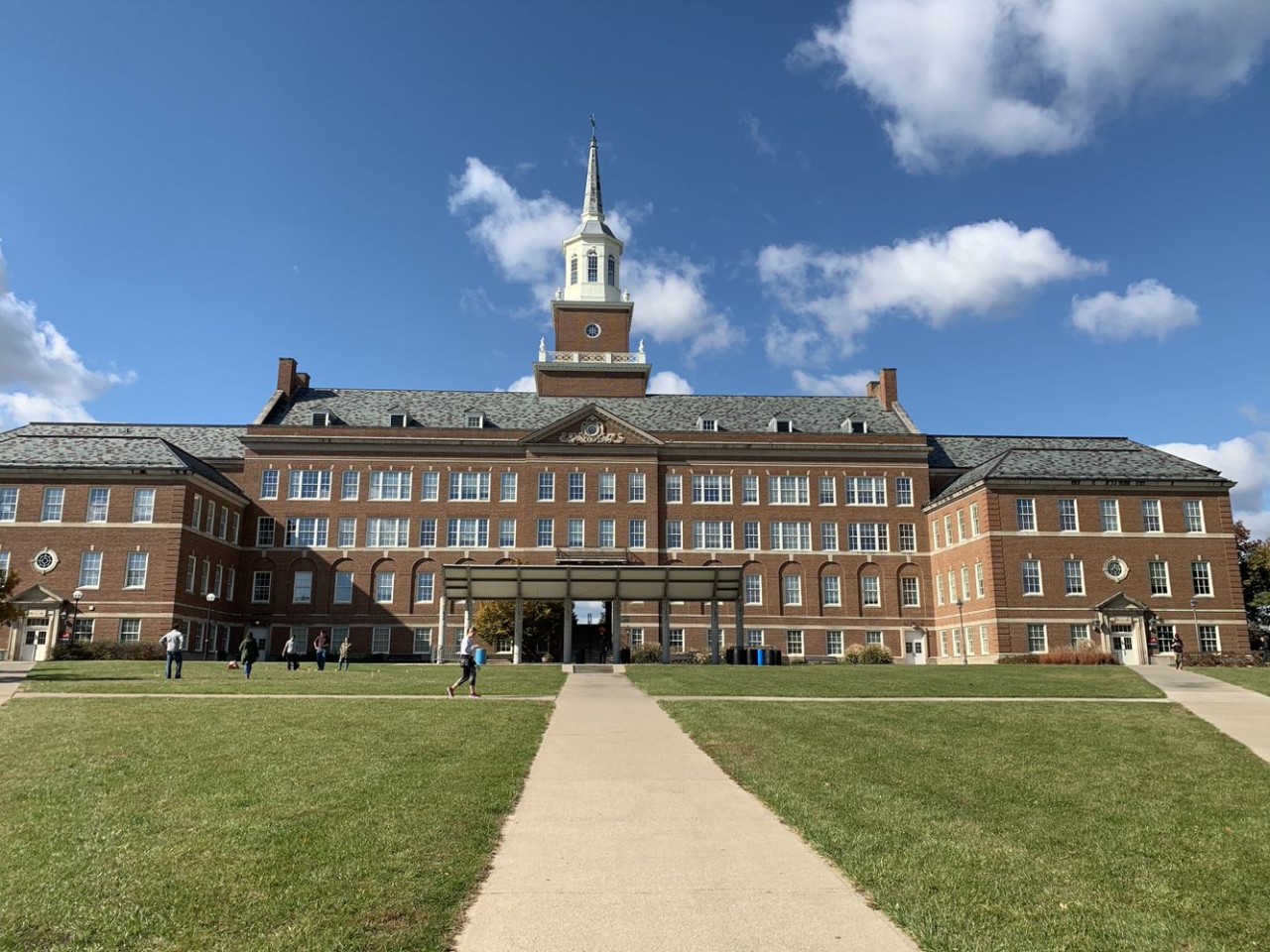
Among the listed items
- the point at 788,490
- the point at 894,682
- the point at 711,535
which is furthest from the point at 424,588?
the point at 894,682

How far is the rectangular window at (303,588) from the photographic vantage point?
59281mm

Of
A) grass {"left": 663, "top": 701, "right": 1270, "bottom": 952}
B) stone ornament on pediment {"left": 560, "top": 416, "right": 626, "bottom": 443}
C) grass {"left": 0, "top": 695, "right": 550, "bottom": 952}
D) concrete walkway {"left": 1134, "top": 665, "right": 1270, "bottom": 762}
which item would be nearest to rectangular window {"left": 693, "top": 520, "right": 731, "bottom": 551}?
stone ornament on pediment {"left": 560, "top": 416, "right": 626, "bottom": 443}

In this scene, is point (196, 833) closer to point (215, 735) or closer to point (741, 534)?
point (215, 735)

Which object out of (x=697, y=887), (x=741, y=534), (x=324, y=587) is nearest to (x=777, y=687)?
(x=697, y=887)

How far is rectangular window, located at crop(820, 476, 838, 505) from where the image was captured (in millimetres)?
62344

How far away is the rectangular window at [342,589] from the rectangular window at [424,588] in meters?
3.91

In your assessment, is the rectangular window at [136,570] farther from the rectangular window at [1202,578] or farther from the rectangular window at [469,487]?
the rectangular window at [1202,578]

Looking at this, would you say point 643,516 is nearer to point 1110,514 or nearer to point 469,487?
point 469,487

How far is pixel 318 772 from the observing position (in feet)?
39.2

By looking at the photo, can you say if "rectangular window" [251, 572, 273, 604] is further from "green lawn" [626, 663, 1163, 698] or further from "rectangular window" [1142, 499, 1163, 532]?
"rectangular window" [1142, 499, 1163, 532]

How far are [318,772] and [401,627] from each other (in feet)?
159

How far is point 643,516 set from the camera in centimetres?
6116

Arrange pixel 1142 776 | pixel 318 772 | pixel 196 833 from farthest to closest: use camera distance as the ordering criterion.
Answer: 1. pixel 1142 776
2. pixel 318 772
3. pixel 196 833

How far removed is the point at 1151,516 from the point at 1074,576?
535 cm
